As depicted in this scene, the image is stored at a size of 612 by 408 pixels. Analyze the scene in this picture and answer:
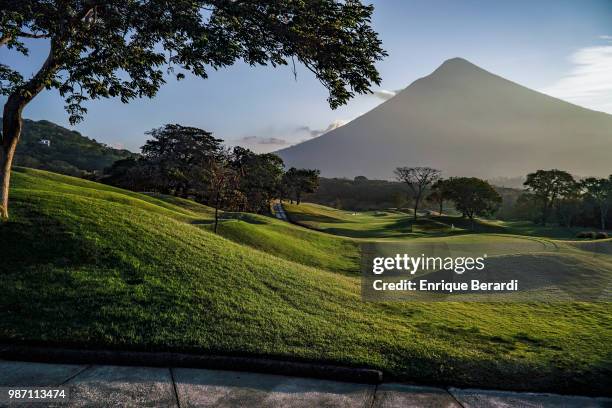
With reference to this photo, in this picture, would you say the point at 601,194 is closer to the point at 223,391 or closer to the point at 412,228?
the point at 412,228

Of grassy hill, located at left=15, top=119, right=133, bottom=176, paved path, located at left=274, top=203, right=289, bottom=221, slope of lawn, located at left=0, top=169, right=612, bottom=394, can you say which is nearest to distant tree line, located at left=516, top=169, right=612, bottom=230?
paved path, located at left=274, top=203, right=289, bottom=221

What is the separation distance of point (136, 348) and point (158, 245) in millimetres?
6389

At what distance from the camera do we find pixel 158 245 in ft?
43.9

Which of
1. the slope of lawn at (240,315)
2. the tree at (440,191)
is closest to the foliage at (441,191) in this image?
the tree at (440,191)

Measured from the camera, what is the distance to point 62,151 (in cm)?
12769

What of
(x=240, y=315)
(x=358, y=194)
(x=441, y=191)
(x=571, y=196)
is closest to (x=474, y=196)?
(x=441, y=191)

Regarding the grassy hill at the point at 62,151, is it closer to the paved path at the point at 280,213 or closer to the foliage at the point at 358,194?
the paved path at the point at 280,213

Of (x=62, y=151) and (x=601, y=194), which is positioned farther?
(x=62, y=151)

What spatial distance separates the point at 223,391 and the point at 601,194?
84718 mm

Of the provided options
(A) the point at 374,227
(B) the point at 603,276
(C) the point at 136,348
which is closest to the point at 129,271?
(C) the point at 136,348

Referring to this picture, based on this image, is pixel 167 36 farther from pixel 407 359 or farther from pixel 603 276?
pixel 603 276

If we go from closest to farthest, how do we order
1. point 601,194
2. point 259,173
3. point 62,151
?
point 601,194 < point 259,173 < point 62,151

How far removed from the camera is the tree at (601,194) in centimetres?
6819

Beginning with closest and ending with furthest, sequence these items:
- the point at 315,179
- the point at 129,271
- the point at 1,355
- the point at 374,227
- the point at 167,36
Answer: the point at 1,355 → the point at 129,271 → the point at 167,36 → the point at 374,227 → the point at 315,179
